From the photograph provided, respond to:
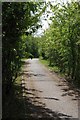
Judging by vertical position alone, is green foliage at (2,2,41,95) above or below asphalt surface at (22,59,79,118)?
above

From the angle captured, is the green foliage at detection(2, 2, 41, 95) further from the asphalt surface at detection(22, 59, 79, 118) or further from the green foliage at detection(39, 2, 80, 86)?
the green foliage at detection(39, 2, 80, 86)

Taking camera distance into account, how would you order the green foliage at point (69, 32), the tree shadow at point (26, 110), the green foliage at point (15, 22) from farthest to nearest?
the green foliage at point (69, 32)
the tree shadow at point (26, 110)
the green foliage at point (15, 22)

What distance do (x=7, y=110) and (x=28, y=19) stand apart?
10.9 feet

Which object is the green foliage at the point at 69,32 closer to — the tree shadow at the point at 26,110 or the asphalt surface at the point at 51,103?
the asphalt surface at the point at 51,103

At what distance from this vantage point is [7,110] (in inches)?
454

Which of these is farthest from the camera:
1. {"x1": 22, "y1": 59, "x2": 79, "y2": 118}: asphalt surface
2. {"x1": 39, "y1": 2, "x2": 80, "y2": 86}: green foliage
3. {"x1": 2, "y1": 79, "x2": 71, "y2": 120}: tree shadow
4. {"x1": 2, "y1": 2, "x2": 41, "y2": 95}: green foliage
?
{"x1": 39, "y1": 2, "x2": 80, "y2": 86}: green foliage

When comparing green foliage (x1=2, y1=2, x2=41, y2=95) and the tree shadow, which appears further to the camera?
the tree shadow

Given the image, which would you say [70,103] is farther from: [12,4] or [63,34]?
[63,34]

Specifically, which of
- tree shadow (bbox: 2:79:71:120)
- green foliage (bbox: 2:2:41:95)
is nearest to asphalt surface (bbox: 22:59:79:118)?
tree shadow (bbox: 2:79:71:120)

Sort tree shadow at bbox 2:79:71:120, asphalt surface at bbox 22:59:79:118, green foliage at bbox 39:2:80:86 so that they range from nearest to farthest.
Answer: tree shadow at bbox 2:79:71:120
asphalt surface at bbox 22:59:79:118
green foliage at bbox 39:2:80:86

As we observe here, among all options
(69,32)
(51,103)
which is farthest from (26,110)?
(69,32)

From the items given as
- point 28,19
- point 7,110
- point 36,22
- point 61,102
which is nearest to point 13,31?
point 28,19

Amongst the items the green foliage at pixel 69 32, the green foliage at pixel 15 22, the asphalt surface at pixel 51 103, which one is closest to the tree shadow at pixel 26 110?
the asphalt surface at pixel 51 103

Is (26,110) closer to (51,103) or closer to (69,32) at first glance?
(51,103)
